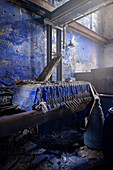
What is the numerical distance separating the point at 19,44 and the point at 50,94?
310 cm

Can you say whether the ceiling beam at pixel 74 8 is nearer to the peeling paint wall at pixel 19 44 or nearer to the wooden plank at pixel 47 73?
the peeling paint wall at pixel 19 44

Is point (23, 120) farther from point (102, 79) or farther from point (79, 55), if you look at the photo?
point (79, 55)

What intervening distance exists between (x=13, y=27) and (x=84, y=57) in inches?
198

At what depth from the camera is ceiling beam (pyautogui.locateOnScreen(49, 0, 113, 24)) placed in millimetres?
3822

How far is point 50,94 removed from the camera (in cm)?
246

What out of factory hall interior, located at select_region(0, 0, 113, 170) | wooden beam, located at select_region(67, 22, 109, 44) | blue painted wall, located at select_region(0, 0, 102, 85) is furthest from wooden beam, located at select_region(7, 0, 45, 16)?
wooden beam, located at select_region(67, 22, 109, 44)

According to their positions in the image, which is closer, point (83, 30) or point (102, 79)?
point (102, 79)

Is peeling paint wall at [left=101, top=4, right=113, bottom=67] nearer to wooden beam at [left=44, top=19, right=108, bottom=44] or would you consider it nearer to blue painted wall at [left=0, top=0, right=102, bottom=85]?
wooden beam at [left=44, top=19, right=108, bottom=44]

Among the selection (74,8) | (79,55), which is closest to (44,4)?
(74,8)

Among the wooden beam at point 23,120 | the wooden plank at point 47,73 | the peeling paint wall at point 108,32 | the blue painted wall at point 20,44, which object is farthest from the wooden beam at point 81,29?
the wooden beam at point 23,120

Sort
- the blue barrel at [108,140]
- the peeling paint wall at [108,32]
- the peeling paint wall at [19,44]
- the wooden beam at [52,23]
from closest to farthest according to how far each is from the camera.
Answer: the blue barrel at [108,140] → the peeling paint wall at [19,44] → the wooden beam at [52,23] → the peeling paint wall at [108,32]

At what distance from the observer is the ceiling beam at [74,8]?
3.82m

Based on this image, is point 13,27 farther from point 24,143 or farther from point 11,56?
point 24,143

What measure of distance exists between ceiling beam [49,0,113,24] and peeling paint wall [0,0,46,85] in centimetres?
93
